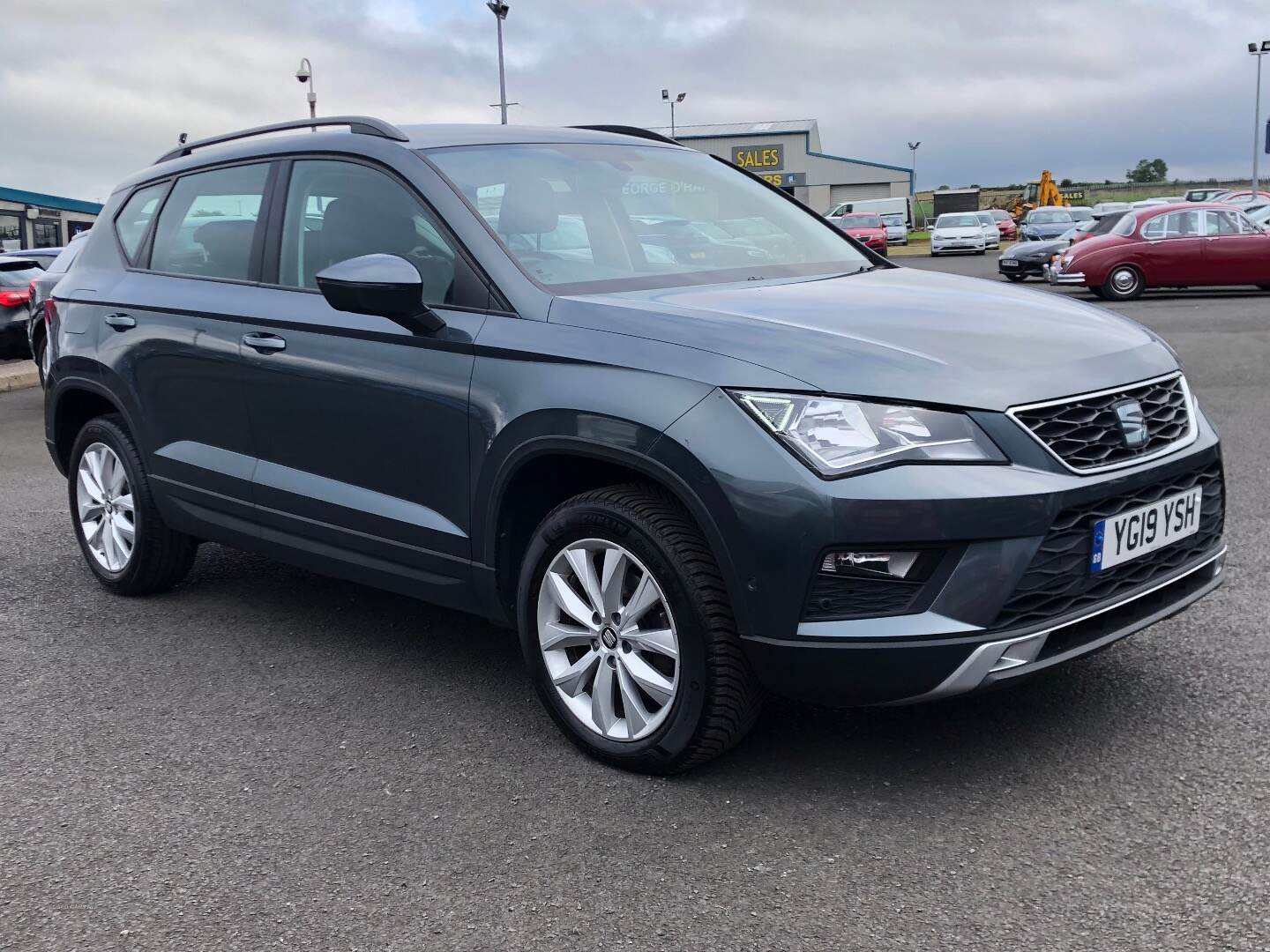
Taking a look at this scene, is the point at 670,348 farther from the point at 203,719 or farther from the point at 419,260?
the point at 203,719

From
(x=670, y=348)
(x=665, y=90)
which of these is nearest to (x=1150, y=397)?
(x=670, y=348)

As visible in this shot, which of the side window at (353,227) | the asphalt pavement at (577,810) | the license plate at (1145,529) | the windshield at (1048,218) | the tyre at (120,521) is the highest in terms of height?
the windshield at (1048,218)

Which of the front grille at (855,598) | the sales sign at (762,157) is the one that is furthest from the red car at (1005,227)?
the front grille at (855,598)

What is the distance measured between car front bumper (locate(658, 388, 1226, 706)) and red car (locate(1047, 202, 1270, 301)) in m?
18.6

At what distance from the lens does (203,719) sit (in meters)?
4.07

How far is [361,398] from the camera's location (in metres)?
4.04

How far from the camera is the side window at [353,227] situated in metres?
3.95

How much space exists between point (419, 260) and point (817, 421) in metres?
1.52

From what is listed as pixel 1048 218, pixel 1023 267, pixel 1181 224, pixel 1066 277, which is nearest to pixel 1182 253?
pixel 1181 224

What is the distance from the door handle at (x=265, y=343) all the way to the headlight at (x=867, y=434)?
6.39 feet

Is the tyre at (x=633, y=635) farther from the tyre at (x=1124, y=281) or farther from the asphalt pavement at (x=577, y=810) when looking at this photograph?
the tyre at (x=1124, y=281)

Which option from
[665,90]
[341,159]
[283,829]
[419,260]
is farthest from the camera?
[665,90]

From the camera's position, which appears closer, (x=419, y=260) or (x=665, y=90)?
(x=419, y=260)

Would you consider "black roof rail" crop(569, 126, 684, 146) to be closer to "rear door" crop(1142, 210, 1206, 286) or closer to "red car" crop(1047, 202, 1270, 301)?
"red car" crop(1047, 202, 1270, 301)
